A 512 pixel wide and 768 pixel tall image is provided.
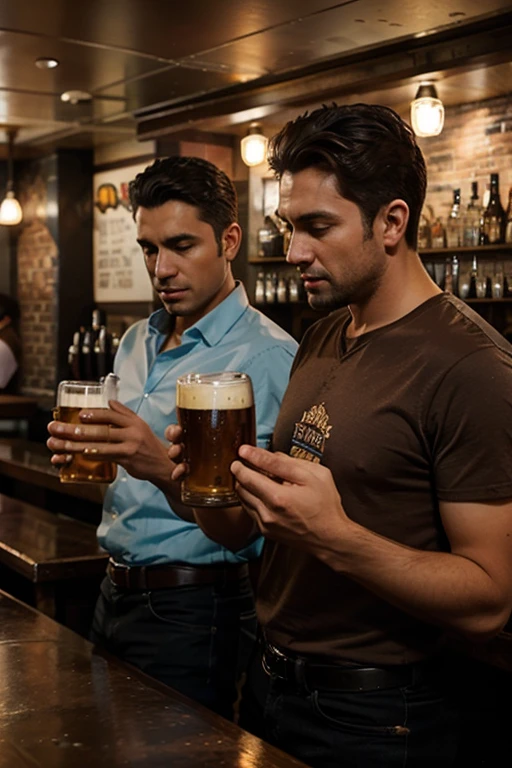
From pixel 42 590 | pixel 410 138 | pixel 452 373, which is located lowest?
pixel 42 590

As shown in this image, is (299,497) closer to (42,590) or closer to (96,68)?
(42,590)

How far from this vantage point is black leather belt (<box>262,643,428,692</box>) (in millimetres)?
1692

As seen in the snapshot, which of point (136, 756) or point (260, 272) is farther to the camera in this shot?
point (260, 272)

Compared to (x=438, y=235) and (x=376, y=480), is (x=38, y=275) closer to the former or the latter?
(x=438, y=235)

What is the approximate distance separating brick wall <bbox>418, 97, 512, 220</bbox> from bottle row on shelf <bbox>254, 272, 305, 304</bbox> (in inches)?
45.5

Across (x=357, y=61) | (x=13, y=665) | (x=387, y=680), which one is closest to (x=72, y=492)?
(x=357, y=61)

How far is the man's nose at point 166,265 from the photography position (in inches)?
96.1

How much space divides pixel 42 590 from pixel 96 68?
10.7 ft

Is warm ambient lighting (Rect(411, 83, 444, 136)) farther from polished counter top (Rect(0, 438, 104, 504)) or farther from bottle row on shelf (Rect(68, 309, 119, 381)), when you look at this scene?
bottle row on shelf (Rect(68, 309, 119, 381))

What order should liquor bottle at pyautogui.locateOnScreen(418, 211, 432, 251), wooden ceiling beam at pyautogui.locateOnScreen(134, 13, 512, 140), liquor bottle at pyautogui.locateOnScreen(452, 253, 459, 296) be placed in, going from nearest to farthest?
wooden ceiling beam at pyautogui.locateOnScreen(134, 13, 512, 140), liquor bottle at pyautogui.locateOnScreen(452, 253, 459, 296), liquor bottle at pyautogui.locateOnScreen(418, 211, 432, 251)

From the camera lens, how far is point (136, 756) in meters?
1.51

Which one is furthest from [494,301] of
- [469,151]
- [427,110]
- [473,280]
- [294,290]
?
[294,290]

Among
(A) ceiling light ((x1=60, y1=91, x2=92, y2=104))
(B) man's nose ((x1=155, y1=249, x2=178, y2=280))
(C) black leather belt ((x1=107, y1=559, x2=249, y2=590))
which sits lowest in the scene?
(C) black leather belt ((x1=107, y1=559, x2=249, y2=590))

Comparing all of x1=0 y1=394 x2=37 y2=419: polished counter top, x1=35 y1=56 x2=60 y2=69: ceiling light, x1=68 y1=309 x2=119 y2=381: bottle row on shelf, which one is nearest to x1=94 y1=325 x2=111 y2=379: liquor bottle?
x1=68 y1=309 x2=119 y2=381: bottle row on shelf
